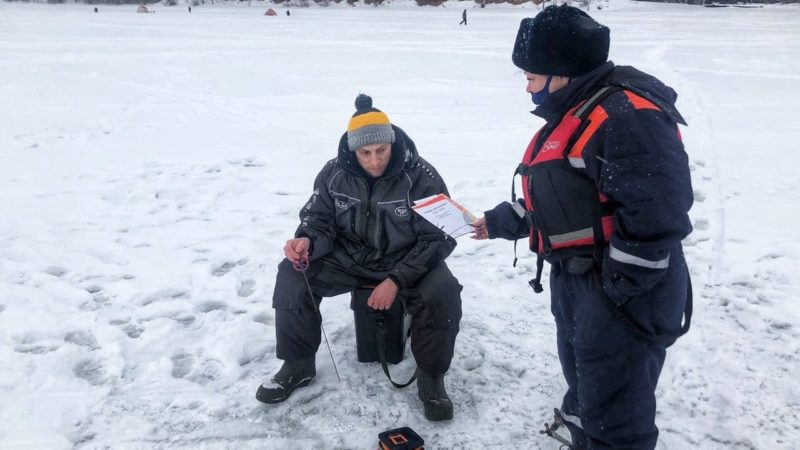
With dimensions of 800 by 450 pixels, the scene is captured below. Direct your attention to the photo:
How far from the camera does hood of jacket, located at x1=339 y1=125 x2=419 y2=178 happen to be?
10.7ft

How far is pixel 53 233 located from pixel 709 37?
25.7 m

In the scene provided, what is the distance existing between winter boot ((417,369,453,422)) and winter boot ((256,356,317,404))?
616 millimetres

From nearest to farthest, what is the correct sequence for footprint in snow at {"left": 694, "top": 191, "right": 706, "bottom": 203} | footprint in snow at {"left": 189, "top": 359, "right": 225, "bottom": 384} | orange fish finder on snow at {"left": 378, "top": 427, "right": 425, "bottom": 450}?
1. orange fish finder on snow at {"left": 378, "top": 427, "right": 425, "bottom": 450}
2. footprint in snow at {"left": 189, "top": 359, "right": 225, "bottom": 384}
3. footprint in snow at {"left": 694, "top": 191, "right": 706, "bottom": 203}

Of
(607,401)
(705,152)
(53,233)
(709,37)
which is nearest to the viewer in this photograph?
(607,401)

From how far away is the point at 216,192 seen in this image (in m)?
6.39

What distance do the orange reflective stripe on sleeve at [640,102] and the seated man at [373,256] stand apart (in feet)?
4.66

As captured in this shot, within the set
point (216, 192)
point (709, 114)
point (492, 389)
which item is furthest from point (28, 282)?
point (709, 114)

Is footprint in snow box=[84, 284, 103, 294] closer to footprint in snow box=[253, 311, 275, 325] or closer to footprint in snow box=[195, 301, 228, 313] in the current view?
footprint in snow box=[195, 301, 228, 313]

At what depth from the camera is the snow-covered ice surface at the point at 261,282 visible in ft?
9.81

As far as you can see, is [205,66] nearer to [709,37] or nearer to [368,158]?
[368,158]

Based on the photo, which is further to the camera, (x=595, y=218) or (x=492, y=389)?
(x=492, y=389)

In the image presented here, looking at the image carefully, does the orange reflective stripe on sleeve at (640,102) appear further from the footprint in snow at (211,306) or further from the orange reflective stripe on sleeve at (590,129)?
the footprint in snow at (211,306)

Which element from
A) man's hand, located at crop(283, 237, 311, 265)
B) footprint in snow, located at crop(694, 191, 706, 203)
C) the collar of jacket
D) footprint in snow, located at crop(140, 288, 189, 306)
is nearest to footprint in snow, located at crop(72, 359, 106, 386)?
footprint in snow, located at crop(140, 288, 189, 306)

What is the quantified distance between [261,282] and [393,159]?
1.72 metres
